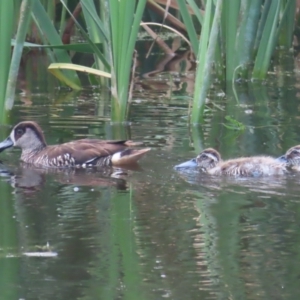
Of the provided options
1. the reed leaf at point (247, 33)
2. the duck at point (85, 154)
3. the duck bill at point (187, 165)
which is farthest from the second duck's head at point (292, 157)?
the reed leaf at point (247, 33)

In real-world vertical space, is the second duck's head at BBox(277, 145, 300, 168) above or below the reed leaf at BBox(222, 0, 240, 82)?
below

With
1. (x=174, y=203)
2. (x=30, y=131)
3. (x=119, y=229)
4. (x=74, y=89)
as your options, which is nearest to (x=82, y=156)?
(x=30, y=131)

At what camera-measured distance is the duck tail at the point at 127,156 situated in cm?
779

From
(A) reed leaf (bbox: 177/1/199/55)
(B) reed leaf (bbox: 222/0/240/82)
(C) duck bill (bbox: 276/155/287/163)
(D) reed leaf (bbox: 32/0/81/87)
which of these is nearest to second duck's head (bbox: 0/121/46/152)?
(D) reed leaf (bbox: 32/0/81/87)

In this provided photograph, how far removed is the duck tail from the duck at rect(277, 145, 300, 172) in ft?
3.83

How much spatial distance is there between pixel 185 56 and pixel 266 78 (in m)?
3.18

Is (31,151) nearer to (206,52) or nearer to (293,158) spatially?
(206,52)

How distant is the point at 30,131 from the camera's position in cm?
826

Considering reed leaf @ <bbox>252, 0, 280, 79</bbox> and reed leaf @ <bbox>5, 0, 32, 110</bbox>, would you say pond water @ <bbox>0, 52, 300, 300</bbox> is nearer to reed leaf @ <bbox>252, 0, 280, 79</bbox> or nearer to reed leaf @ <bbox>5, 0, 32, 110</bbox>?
reed leaf @ <bbox>5, 0, 32, 110</bbox>

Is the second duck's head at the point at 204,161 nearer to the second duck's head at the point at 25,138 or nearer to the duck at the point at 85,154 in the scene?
the duck at the point at 85,154

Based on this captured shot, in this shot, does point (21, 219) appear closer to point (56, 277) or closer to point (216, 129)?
point (56, 277)

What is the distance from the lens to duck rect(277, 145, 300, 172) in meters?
7.39

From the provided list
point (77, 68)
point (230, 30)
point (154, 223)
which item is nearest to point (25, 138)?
point (77, 68)

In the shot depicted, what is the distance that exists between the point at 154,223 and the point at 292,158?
217 cm
